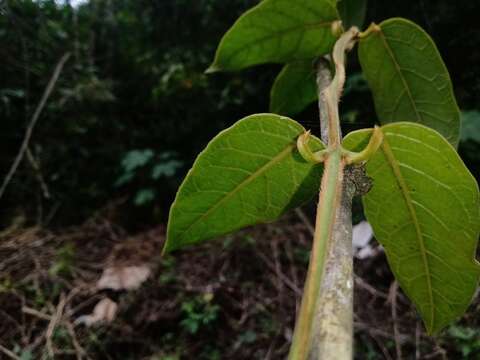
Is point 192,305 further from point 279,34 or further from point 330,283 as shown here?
point 330,283

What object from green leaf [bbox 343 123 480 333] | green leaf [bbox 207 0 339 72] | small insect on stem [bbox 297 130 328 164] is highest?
green leaf [bbox 207 0 339 72]

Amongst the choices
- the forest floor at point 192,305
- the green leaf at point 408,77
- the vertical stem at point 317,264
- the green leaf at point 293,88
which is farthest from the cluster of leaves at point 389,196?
the forest floor at point 192,305

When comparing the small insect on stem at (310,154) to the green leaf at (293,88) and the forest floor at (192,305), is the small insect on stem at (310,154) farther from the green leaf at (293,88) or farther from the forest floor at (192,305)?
the forest floor at (192,305)

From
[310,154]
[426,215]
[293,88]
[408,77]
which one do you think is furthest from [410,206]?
[293,88]

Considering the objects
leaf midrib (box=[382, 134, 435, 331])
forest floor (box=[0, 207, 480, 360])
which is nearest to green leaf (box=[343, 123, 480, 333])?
leaf midrib (box=[382, 134, 435, 331])

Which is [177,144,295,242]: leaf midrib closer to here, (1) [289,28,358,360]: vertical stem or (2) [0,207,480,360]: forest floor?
(1) [289,28,358,360]: vertical stem

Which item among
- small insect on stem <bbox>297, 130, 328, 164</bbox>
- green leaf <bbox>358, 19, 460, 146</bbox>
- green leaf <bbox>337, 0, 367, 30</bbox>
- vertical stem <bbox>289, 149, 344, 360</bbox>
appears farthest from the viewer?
green leaf <bbox>337, 0, 367, 30</bbox>
